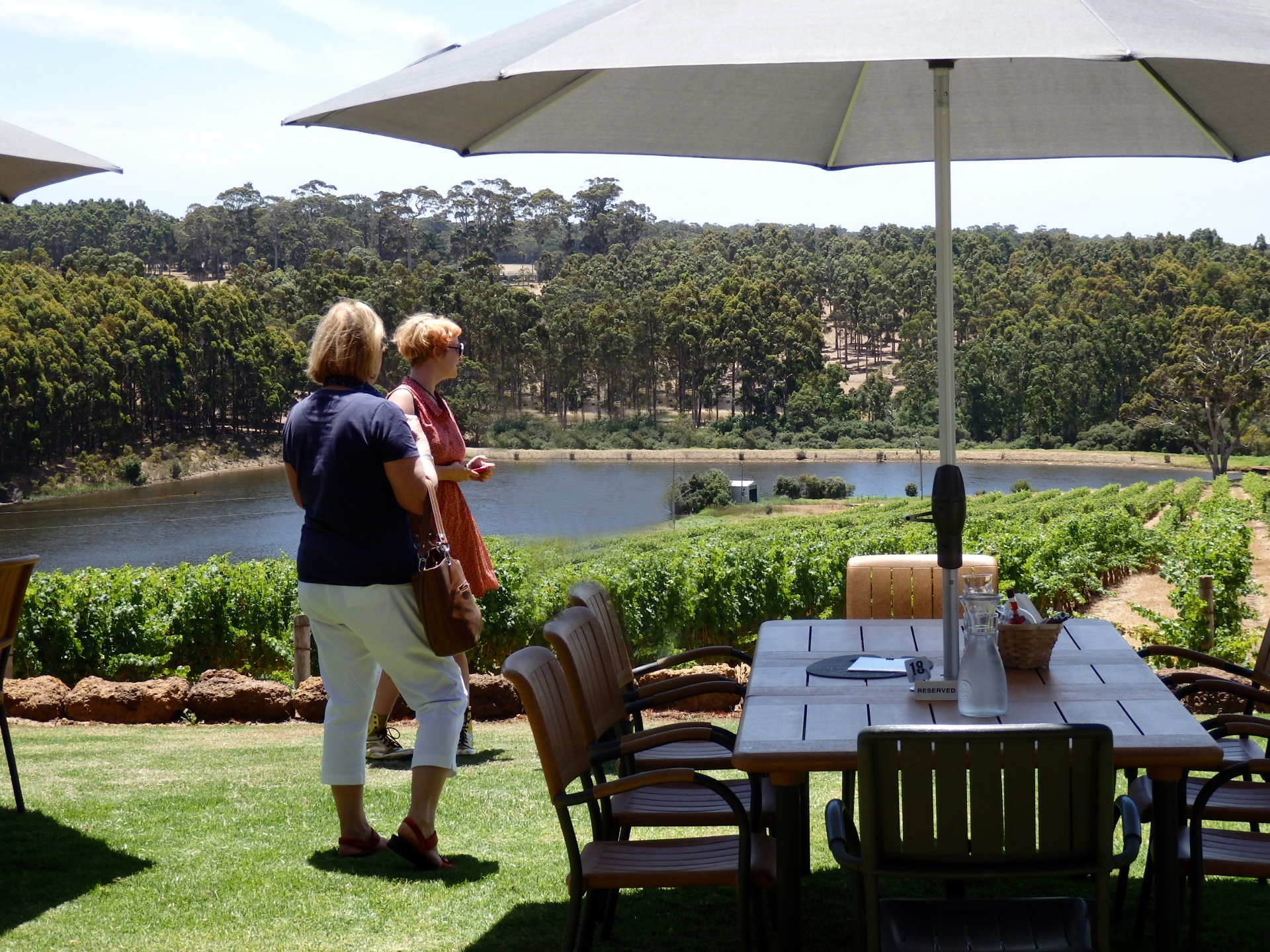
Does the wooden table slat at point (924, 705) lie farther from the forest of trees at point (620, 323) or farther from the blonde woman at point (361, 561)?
the forest of trees at point (620, 323)

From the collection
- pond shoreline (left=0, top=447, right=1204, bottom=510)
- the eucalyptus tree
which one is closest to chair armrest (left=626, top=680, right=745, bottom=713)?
pond shoreline (left=0, top=447, right=1204, bottom=510)

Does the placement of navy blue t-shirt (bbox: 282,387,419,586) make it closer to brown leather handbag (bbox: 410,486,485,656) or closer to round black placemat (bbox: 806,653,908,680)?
brown leather handbag (bbox: 410,486,485,656)

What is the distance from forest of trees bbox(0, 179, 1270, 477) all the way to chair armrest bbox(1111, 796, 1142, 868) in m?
33.3

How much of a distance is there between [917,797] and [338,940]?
1.34 metres

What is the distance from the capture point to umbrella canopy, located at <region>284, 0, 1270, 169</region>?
Result: 5.44 feet

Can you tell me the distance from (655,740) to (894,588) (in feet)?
4.80

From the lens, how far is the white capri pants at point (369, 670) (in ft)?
8.79

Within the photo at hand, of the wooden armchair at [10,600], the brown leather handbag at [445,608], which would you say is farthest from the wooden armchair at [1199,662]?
the wooden armchair at [10,600]

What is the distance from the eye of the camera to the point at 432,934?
2.45 metres

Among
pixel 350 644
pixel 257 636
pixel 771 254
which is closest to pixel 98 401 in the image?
pixel 771 254

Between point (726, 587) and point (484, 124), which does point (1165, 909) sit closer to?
point (484, 124)

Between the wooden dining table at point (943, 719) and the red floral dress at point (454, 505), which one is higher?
the red floral dress at point (454, 505)

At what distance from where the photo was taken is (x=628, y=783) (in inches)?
80.9

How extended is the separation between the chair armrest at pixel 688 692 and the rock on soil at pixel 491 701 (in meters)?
2.45
